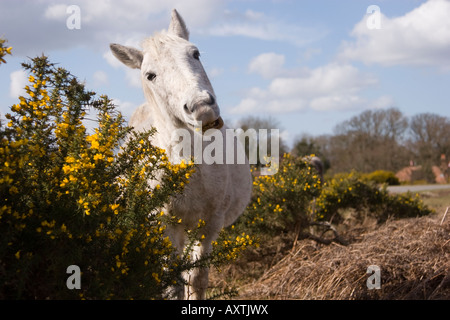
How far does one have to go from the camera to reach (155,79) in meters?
4.28

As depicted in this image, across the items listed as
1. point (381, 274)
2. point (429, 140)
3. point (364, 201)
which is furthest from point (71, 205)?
point (429, 140)

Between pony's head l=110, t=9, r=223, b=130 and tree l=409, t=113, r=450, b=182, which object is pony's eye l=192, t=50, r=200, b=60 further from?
tree l=409, t=113, r=450, b=182

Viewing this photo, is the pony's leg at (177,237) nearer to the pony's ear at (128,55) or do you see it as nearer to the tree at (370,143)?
the pony's ear at (128,55)

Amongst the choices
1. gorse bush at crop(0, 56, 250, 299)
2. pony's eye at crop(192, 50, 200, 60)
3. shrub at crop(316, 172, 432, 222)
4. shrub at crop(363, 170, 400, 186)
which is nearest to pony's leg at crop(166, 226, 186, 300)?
gorse bush at crop(0, 56, 250, 299)

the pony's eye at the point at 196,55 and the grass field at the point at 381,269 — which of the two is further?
the grass field at the point at 381,269

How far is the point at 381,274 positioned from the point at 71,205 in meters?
3.98

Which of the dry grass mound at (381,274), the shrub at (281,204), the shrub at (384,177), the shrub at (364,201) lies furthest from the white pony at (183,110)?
the shrub at (384,177)

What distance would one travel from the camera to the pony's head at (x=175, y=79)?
3.65m

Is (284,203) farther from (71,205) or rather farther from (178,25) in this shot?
(71,205)

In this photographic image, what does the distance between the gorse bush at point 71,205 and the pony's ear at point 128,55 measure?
Answer: 1.42m

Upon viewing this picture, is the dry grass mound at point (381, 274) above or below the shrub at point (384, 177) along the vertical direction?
below

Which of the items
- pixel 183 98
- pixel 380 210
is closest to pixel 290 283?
pixel 183 98

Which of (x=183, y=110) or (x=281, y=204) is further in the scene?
(x=281, y=204)

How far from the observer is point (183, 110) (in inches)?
151
